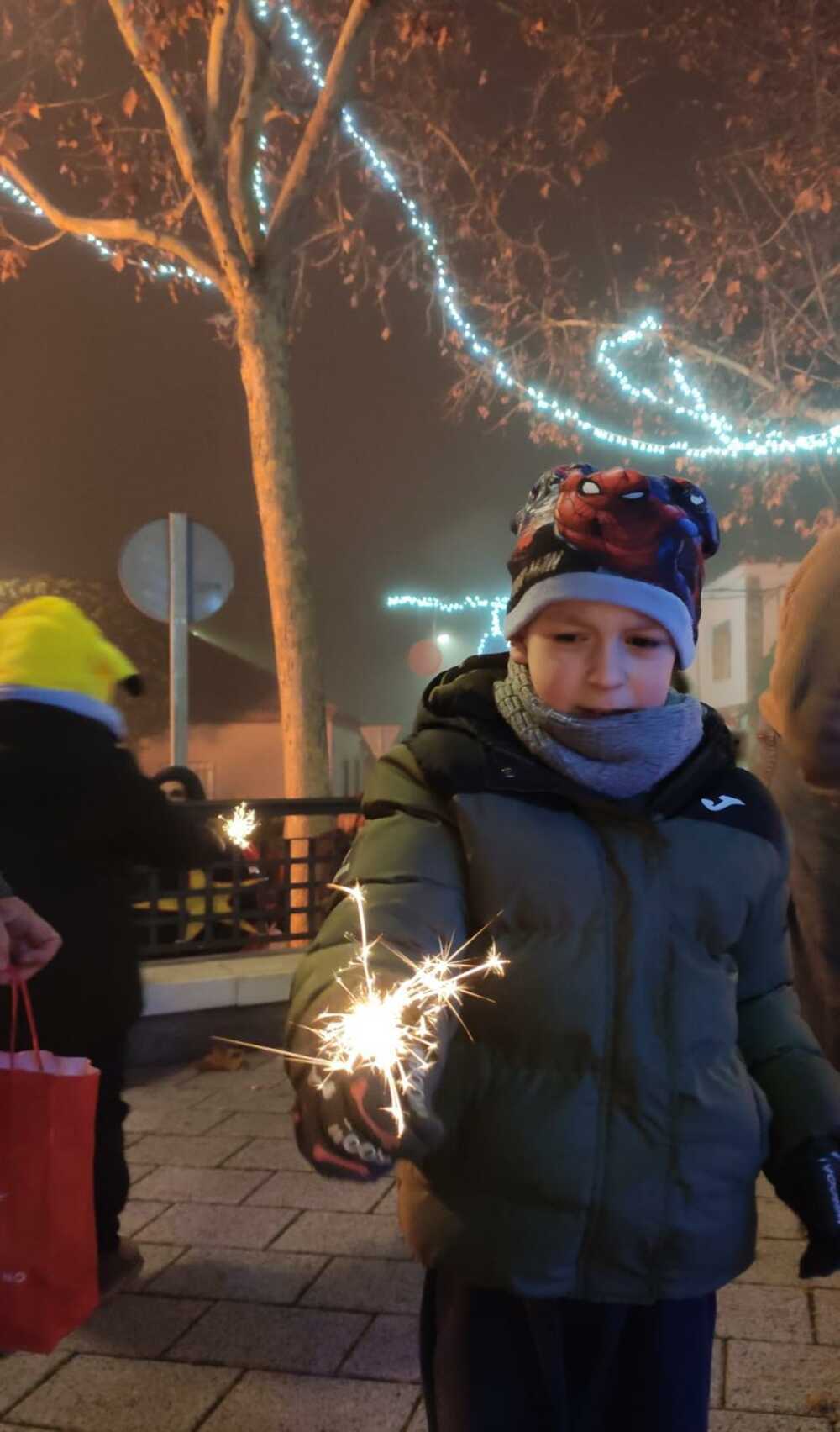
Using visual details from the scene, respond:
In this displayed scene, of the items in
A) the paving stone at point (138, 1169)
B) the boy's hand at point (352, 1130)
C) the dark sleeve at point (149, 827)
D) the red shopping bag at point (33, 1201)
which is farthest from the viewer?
the paving stone at point (138, 1169)

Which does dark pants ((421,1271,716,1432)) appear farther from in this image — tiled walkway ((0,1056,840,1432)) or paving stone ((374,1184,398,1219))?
paving stone ((374,1184,398,1219))

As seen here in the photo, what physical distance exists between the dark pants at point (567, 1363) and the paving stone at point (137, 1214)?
2262mm

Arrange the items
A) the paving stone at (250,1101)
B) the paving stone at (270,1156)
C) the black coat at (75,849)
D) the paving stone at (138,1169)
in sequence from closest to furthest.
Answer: the black coat at (75,849) → the paving stone at (138,1169) → the paving stone at (270,1156) → the paving stone at (250,1101)

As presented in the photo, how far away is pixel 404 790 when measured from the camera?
5.53ft

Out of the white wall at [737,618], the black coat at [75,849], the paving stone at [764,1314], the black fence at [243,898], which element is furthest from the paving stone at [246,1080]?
the white wall at [737,618]

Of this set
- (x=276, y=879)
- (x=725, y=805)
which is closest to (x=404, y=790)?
(x=725, y=805)

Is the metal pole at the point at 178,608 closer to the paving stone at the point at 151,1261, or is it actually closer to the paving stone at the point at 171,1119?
the paving stone at the point at 171,1119

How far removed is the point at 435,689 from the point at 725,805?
0.51 m

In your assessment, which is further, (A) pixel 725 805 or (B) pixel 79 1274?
(B) pixel 79 1274

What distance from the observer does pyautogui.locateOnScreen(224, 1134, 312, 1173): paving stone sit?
4.16m

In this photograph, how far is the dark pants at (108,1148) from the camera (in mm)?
3197

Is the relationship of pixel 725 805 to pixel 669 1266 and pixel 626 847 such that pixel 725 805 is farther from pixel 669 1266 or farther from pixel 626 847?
pixel 669 1266

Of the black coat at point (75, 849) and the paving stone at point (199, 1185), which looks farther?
the paving stone at point (199, 1185)

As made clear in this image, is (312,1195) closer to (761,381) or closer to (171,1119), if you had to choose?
(171,1119)
